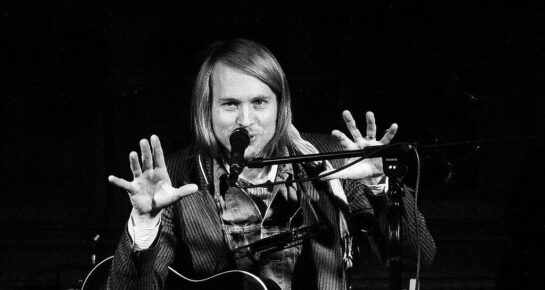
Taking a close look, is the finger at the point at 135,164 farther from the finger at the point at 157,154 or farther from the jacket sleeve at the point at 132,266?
the jacket sleeve at the point at 132,266

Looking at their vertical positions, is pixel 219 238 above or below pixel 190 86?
below

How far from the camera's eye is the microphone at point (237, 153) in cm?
196

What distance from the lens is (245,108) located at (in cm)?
248

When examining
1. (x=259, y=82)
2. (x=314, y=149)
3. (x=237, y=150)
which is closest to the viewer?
(x=237, y=150)

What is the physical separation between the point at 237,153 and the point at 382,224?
590mm

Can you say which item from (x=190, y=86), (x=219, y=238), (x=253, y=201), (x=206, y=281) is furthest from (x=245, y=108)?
(x=190, y=86)

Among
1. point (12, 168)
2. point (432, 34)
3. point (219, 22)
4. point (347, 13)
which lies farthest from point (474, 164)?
point (12, 168)

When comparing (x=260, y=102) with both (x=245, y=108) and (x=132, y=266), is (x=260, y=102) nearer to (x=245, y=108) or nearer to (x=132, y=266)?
(x=245, y=108)

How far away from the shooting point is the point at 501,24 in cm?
455

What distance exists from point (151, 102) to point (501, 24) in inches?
89.5

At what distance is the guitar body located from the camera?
233 centimetres

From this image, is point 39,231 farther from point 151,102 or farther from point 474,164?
point 474,164

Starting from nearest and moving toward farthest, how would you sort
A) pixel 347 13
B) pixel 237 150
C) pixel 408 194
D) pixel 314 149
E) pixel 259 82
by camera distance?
pixel 237 150, pixel 408 194, pixel 259 82, pixel 314 149, pixel 347 13

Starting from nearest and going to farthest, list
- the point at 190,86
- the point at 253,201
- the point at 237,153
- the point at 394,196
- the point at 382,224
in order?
the point at 394,196, the point at 237,153, the point at 382,224, the point at 253,201, the point at 190,86
